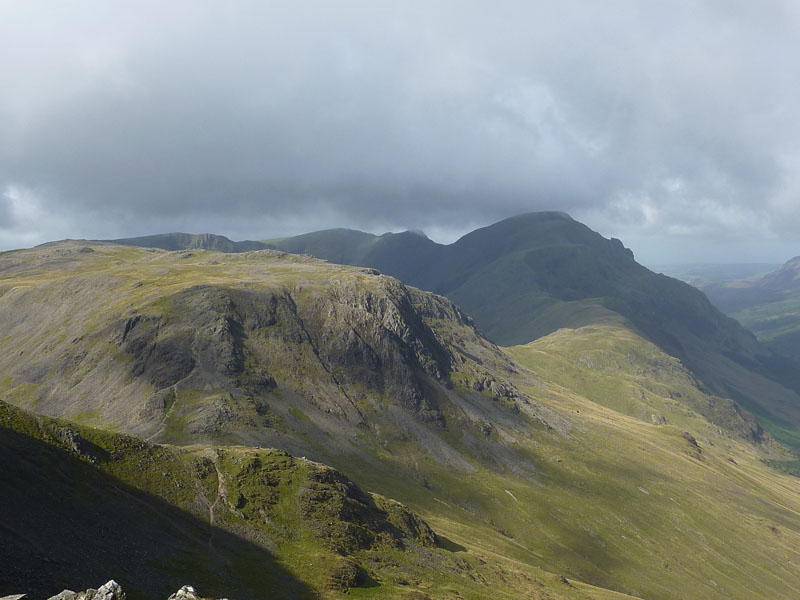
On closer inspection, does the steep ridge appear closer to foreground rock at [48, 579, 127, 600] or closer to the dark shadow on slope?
the dark shadow on slope

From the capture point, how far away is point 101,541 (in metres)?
78.6

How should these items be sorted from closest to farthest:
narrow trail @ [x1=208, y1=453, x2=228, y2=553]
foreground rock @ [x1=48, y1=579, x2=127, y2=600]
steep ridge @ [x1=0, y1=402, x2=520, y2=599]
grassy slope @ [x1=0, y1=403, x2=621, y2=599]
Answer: foreground rock @ [x1=48, y1=579, x2=127, y2=600] → steep ridge @ [x1=0, y1=402, x2=520, y2=599] → grassy slope @ [x1=0, y1=403, x2=621, y2=599] → narrow trail @ [x1=208, y1=453, x2=228, y2=553]

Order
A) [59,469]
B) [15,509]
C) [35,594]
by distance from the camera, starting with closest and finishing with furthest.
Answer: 1. [35,594]
2. [15,509]
3. [59,469]

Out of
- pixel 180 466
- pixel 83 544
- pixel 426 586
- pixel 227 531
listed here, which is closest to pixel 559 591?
pixel 426 586

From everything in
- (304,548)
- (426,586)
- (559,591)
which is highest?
(304,548)

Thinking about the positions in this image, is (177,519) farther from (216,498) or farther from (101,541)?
(101,541)

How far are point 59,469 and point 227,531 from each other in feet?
112

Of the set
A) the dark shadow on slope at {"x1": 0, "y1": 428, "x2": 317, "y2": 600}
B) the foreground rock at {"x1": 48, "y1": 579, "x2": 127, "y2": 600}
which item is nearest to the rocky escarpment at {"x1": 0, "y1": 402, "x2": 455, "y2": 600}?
the foreground rock at {"x1": 48, "y1": 579, "x2": 127, "y2": 600}

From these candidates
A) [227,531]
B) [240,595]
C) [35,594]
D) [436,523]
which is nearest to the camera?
[35,594]

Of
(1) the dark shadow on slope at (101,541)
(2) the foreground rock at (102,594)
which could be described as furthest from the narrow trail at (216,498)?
(2) the foreground rock at (102,594)

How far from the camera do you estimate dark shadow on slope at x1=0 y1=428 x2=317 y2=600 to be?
210ft

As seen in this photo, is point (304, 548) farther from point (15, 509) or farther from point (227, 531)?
point (15, 509)

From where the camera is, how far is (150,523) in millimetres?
93062

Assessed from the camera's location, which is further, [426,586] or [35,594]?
[426,586]
